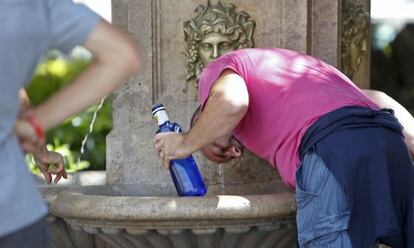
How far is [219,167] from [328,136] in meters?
1.12

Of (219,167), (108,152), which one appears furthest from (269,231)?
(108,152)

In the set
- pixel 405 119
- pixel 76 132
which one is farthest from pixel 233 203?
pixel 76 132

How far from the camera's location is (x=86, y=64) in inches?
386

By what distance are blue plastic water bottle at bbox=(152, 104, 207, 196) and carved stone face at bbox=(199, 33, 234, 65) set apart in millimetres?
475

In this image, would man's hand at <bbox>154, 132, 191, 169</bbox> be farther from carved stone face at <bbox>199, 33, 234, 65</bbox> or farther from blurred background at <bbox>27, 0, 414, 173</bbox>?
blurred background at <bbox>27, 0, 414, 173</bbox>

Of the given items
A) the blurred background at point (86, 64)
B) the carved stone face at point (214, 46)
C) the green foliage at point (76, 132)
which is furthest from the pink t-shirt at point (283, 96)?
the blurred background at point (86, 64)

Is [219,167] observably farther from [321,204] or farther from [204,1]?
[321,204]

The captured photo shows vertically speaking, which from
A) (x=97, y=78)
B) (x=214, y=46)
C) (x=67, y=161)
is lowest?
(x=67, y=161)

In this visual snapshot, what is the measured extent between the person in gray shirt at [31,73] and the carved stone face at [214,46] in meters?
2.02

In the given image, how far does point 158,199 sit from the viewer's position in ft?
13.6

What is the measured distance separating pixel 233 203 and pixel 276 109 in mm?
361

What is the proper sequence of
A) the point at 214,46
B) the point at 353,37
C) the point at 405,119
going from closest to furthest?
the point at 405,119 < the point at 214,46 < the point at 353,37

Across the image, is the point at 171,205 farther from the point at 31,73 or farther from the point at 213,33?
the point at 31,73

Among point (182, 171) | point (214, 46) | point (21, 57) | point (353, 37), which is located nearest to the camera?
point (21, 57)
